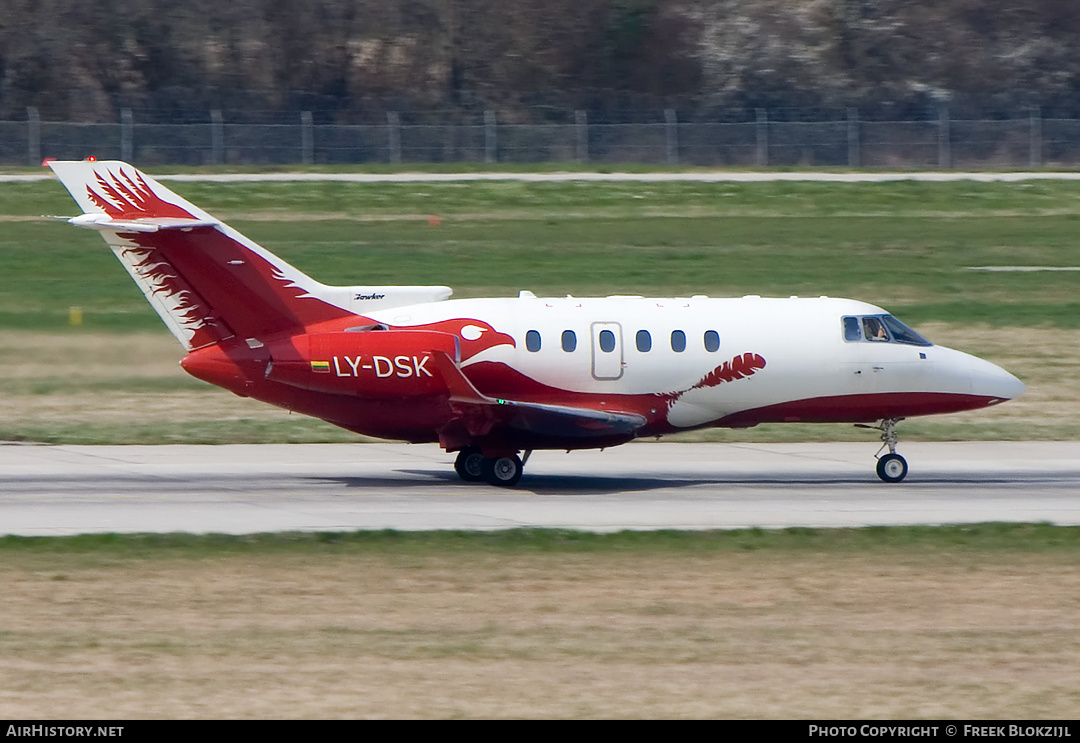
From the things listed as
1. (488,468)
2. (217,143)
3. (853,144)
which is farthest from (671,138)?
(488,468)

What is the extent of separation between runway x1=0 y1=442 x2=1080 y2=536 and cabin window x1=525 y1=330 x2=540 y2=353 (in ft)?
6.89

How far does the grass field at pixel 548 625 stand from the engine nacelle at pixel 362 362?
434 cm

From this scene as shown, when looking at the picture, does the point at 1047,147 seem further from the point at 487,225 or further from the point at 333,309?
the point at 333,309

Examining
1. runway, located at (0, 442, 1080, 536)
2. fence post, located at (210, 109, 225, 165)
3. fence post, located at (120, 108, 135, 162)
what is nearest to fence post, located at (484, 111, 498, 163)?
fence post, located at (210, 109, 225, 165)

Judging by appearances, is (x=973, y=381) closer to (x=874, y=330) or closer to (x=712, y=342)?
(x=874, y=330)

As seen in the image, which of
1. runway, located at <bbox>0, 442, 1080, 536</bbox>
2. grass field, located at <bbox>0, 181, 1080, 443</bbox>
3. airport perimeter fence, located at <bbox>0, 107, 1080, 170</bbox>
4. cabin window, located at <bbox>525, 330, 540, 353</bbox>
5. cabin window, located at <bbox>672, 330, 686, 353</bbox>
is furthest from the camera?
airport perimeter fence, located at <bbox>0, 107, 1080, 170</bbox>

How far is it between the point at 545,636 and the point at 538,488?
362 inches

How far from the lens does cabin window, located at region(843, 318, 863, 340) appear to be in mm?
23312

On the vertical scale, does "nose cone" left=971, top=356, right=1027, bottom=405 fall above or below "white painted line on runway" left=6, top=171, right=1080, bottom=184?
below

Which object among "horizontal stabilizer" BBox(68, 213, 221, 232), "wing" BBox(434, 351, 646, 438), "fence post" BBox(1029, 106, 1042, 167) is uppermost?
"fence post" BBox(1029, 106, 1042, 167)

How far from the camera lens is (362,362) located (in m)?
21.7

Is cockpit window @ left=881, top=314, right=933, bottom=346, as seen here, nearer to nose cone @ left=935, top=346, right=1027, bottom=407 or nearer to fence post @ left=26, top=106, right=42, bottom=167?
nose cone @ left=935, top=346, right=1027, bottom=407

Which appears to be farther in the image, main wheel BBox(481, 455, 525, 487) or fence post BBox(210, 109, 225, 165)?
fence post BBox(210, 109, 225, 165)
